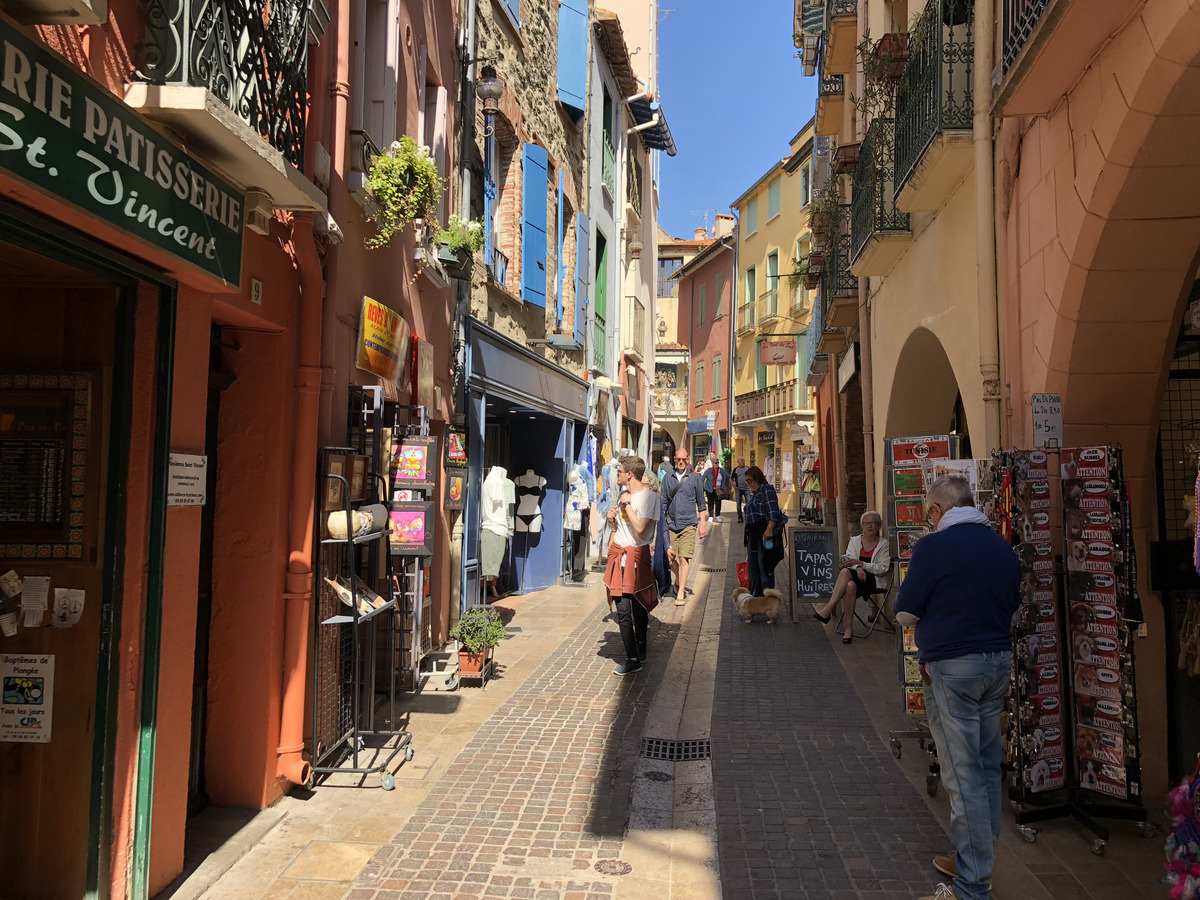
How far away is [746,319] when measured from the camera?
3569 cm

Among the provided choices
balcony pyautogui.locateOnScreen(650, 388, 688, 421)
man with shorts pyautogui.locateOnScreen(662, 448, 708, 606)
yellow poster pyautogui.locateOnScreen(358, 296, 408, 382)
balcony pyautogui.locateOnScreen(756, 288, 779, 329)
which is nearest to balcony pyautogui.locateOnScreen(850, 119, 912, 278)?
man with shorts pyautogui.locateOnScreen(662, 448, 708, 606)

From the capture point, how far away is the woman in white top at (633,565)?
7.62 meters

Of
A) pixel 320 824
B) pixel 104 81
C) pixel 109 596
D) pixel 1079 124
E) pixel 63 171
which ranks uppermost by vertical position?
pixel 1079 124

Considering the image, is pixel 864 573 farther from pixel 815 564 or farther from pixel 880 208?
pixel 880 208

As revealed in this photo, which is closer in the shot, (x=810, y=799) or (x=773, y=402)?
(x=810, y=799)

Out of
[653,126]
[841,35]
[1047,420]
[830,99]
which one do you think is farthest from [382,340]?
[653,126]

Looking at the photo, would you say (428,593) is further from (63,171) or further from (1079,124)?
(1079,124)

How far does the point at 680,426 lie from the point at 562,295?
98.0 ft

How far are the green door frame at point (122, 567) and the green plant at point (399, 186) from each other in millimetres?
2243

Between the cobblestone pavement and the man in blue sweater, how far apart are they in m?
0.38

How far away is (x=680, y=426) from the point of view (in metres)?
42.5

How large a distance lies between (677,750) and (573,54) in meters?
10.7

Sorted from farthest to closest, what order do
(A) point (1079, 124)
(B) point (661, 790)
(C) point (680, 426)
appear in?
(C) point (680, 426), (B) point (661, 790), (A) point (1079, 124)

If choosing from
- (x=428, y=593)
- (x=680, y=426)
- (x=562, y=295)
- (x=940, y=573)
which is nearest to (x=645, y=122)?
(x=562, y=295)
